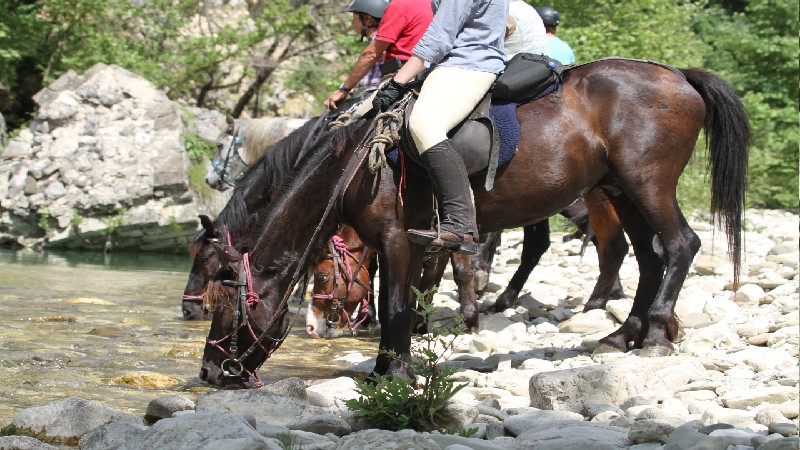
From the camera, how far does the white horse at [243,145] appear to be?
11320 millimetres

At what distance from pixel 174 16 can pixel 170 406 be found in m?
23.5

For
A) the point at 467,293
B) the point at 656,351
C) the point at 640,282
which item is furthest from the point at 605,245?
the point at 656,351

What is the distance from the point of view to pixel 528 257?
384 inches

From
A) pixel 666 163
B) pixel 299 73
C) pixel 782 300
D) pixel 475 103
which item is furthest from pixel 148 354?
pixel 299 73

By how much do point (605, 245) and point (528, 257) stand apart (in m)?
1.01

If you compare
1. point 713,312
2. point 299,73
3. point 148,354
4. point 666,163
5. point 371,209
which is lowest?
point 148,354

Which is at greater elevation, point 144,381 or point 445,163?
point 445,163

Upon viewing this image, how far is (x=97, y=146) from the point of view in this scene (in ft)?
65.5

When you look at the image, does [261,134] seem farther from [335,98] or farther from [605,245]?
[605,245]

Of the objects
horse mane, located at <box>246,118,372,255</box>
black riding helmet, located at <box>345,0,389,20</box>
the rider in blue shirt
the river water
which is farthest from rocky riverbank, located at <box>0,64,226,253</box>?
horse mane, located at <box>246,118,372,255</box>

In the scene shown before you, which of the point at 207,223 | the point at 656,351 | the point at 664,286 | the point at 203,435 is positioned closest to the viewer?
the point at 203,435

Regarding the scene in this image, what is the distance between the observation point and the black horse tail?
6762mm

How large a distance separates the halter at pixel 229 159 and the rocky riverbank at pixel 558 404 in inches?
169

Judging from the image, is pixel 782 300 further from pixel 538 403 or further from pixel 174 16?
pixel 174 16
